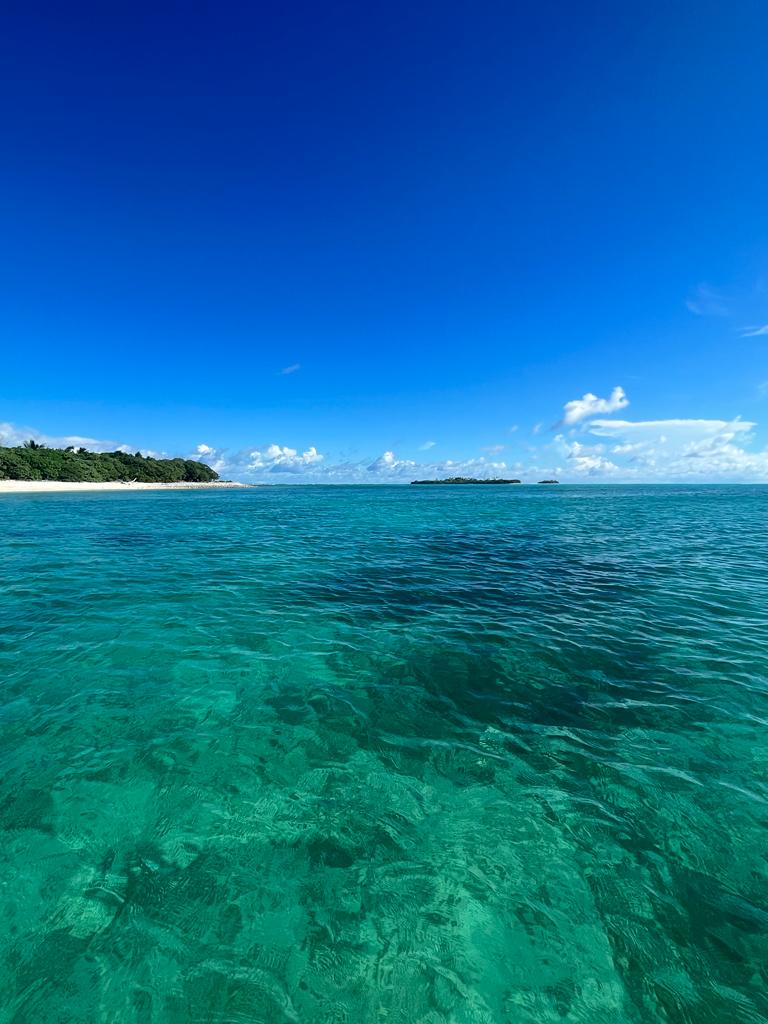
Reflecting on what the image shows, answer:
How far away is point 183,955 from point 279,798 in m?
2.02

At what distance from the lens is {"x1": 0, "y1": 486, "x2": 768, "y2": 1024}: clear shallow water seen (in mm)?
3793

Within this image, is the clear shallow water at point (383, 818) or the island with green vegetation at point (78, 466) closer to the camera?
the clear shallow water at point (383, 818)

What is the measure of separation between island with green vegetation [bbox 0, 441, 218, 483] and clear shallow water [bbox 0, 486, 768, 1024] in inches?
4788

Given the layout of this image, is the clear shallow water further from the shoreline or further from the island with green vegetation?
the island with green vegetation

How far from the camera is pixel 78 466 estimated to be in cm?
12006

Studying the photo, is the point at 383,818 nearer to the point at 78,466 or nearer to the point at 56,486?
the point at 56,486

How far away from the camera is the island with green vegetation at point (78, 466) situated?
103 m

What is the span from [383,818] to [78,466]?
5756 inches

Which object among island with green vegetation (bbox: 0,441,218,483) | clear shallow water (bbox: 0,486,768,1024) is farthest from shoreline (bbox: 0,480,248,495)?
clear shallow water (bbox: 0,486,768,1024)

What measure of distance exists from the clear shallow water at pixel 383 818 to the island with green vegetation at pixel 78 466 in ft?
399

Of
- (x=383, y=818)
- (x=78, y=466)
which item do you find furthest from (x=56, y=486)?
(x=383, y=818)

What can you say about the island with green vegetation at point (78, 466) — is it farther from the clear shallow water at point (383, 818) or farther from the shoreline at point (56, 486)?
the clear shallow water at point (383, 818)

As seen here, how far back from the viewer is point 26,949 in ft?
12.9

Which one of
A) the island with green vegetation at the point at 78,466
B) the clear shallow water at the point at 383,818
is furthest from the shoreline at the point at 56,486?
the clear shallow water at the point at 383,818
